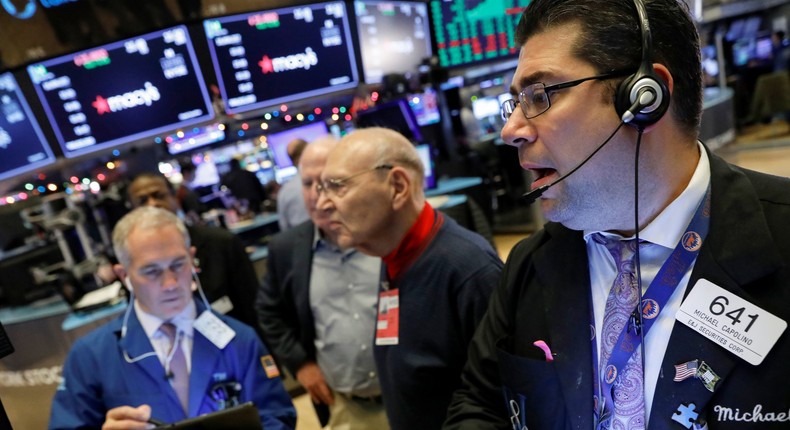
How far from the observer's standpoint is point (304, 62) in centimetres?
377

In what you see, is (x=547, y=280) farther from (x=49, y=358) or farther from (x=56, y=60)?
(x=49, y=358)

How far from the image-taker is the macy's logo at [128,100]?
3.22 metres

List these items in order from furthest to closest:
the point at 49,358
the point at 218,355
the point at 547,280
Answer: the point at 49,358
the point at 218,355
the point at 547,280

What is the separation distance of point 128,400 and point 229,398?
34cm

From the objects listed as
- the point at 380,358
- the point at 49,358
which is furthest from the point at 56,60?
the point at 380,358

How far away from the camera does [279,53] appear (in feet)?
12.1

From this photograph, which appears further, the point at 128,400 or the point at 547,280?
the point at 128,400

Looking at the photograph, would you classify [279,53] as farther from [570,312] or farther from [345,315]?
[570,312]

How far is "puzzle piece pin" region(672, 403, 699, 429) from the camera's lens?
772 millimetres

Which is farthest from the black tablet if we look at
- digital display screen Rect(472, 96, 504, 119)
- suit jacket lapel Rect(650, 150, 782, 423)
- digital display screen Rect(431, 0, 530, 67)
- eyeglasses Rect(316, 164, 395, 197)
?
digital display screen Rect(472, 96, 504, 119)

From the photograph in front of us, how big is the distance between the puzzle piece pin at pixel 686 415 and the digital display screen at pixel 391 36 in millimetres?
3787

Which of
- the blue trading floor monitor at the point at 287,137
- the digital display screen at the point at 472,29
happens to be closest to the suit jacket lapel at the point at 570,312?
the digital display screen at the point at 472,29

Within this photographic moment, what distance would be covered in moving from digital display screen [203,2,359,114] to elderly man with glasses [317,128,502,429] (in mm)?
2182

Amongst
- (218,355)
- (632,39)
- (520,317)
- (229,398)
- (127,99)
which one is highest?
(127,99)
